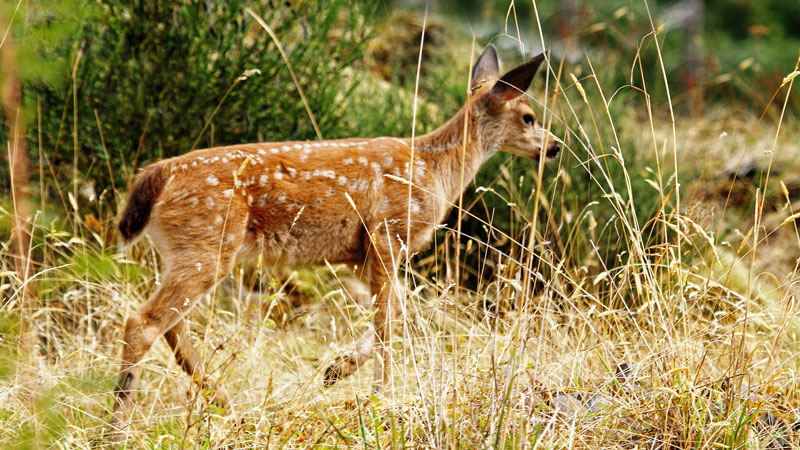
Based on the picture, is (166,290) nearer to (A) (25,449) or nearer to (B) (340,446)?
(B) (340,446)

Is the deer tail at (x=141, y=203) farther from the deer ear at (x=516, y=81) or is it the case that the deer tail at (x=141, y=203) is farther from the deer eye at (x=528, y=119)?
the deer eye at (x=528, y=119)

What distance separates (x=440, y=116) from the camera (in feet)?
22.8

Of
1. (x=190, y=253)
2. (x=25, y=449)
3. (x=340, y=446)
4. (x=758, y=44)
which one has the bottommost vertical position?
(x=758, y=44)

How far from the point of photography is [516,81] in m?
4.25

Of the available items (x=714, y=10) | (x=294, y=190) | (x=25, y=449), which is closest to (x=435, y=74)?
(x=294, y=190)

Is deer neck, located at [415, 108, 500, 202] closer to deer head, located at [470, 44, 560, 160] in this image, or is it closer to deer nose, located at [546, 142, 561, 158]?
deer head, located at [470, 44, 560, 160]

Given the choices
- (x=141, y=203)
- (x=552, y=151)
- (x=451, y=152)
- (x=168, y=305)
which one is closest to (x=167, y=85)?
(x=141, y=203)

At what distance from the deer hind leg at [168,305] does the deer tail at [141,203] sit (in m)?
0.24

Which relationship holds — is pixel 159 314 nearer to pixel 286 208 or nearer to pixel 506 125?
pixel 286 208

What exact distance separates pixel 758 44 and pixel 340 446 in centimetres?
1756

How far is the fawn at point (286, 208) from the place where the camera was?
3766mm

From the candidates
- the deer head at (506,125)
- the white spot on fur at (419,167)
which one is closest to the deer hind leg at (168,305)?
the white spot on fur at (419,167)

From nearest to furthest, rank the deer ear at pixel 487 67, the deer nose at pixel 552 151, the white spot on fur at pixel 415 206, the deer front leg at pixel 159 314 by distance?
the deer front leg at pixel 159 314, the white spot on fur at pixel 415 206, the deer nose at pixel 552 151, the deer ear at pixel 487 67

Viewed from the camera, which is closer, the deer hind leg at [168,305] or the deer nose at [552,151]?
the deer hind leg at [168,305]
